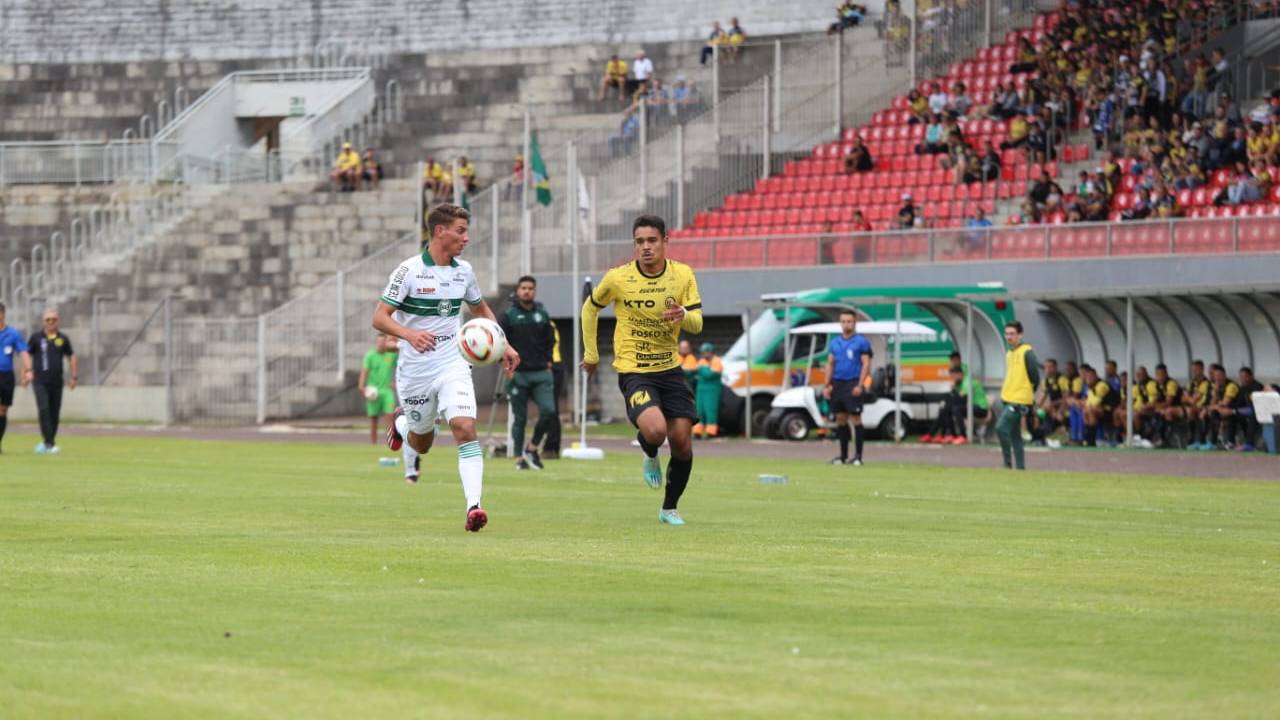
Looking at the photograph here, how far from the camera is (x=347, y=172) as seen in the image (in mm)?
49156

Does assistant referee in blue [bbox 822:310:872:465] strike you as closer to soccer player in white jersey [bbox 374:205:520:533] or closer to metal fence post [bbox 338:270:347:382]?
soccer player in white jersey [bbox 374:205:520:533]

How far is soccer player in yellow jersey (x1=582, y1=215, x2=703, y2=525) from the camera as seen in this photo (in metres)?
14.0

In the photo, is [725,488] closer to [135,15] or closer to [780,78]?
[780,78]

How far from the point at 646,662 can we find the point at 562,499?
32.4 feet

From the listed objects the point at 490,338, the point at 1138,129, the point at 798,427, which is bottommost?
the point at 798,427

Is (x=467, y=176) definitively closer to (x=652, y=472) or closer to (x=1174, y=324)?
(x=1174, y=324)

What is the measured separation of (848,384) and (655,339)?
12.6 meters

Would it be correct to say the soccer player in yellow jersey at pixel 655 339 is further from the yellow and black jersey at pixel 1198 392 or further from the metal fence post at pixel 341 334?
the metal fence post at pixel 341 334

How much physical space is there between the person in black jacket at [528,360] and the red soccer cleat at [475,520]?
10.7 metres

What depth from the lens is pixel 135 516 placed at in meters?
14.4

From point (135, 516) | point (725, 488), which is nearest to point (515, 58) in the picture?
point (725, 488)

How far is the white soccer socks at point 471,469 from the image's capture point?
13203 mm

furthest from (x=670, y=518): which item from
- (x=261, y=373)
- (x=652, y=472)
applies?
(x=261, y=373)

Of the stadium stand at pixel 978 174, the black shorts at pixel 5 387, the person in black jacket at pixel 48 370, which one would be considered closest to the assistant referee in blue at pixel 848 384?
the stadium stand at pixel 978 174
